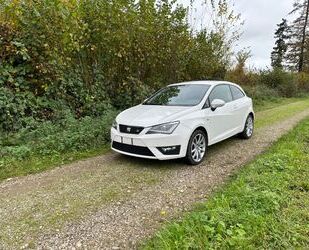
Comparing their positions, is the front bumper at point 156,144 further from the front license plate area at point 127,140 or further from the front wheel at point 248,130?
the front wheel at point 248,130

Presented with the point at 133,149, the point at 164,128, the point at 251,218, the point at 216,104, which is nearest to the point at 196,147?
the point at 164,128

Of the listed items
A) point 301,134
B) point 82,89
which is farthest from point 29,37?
point 301,134

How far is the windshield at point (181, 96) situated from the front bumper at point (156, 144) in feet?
3.20

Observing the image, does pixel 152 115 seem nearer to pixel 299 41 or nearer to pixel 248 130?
pixel 248 130

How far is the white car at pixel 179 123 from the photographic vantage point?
5.06 meters

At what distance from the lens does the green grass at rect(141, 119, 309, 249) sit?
2.90 meters

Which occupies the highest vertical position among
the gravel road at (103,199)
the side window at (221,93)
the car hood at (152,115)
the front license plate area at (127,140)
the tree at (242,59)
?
the tree at (242,59)

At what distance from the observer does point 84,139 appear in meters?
6.65

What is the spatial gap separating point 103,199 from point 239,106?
434 cm

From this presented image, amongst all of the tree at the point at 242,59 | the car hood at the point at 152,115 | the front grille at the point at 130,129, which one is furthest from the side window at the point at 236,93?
the tree at the point at 242,59

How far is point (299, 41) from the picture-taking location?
113ft

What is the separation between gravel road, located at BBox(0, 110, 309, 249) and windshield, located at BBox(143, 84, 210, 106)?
1.23 metres

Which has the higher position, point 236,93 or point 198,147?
point 236,93

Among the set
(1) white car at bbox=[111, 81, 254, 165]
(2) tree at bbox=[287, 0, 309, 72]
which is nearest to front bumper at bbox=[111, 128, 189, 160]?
(1) white car at bbox=[111, 81, 254, 165]
